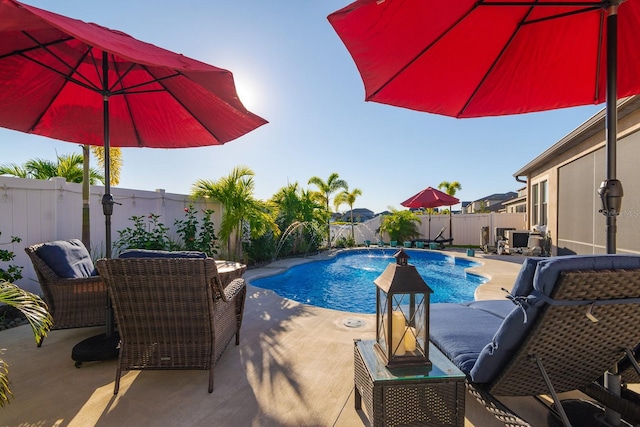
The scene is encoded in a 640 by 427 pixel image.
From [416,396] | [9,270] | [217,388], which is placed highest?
[9,270]

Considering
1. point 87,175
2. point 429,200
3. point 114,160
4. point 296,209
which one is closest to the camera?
A: point 87,175

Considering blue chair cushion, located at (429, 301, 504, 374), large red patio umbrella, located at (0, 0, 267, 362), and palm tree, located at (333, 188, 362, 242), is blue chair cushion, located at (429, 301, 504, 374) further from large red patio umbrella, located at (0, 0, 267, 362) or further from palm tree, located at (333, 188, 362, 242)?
palm tree, located at (333, 188, 362, 242)

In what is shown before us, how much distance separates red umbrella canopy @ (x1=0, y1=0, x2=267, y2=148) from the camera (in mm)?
2371

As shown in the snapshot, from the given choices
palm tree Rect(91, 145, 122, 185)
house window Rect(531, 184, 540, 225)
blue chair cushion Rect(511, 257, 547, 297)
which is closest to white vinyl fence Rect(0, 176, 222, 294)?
palm tree Rect(91, 145, 122, 185)

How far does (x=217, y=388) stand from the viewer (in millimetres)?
2246

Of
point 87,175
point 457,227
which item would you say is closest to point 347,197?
point 457,227

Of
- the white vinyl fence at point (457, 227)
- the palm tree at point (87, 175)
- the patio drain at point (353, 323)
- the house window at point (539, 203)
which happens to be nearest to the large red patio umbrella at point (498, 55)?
the patio drain at point (353, 323)

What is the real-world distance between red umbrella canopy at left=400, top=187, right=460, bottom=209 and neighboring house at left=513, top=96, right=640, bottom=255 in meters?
2.86

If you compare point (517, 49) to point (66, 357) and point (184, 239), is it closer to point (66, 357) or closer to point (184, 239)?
point (66, 357)

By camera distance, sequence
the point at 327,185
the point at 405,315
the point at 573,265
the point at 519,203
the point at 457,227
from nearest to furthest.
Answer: the point at 573,265 < the point at 405,315 < the point at 457,227 < the point at 519,203 < the point at 327,185

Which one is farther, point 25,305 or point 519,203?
point 519,203

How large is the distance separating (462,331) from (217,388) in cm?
193

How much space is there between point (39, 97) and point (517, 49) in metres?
4.76

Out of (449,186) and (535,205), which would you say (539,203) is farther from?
(449,186)
